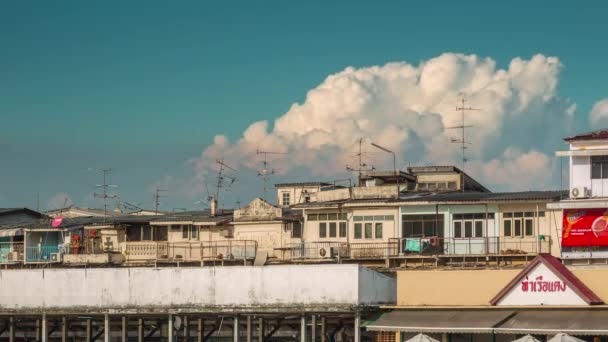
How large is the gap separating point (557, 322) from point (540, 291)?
2483 millimetres

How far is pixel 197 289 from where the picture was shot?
6125 cm

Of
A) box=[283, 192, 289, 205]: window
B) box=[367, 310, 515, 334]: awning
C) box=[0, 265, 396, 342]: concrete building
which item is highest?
box=[283, 192, 289, 205]: window

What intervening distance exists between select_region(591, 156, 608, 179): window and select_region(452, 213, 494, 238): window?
27.9ft

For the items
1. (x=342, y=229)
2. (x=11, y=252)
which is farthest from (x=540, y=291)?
(x=11, y=252)

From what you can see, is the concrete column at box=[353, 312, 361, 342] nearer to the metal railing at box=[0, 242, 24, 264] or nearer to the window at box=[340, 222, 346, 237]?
the window at box=[340, 222, 346, 237]

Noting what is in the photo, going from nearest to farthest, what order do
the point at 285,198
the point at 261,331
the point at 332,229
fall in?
1. the point at 261,331
2. the point at 332,229
3. the point at 285,198

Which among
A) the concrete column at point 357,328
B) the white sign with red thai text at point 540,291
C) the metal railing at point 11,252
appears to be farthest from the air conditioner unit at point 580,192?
the metal railing at point 11,252

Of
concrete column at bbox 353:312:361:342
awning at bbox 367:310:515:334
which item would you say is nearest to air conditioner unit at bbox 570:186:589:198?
awning at bbox 367:310:515:334

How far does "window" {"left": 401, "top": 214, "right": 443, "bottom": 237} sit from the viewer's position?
253 ft

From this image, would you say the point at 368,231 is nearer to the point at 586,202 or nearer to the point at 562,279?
the point at 586,202

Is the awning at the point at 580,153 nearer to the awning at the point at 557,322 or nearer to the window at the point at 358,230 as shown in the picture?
the awning at the point at 557,322

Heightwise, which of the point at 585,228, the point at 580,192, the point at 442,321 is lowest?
the point at 442,321

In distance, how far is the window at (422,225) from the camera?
7712cm

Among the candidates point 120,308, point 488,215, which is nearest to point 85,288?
point 120,308
